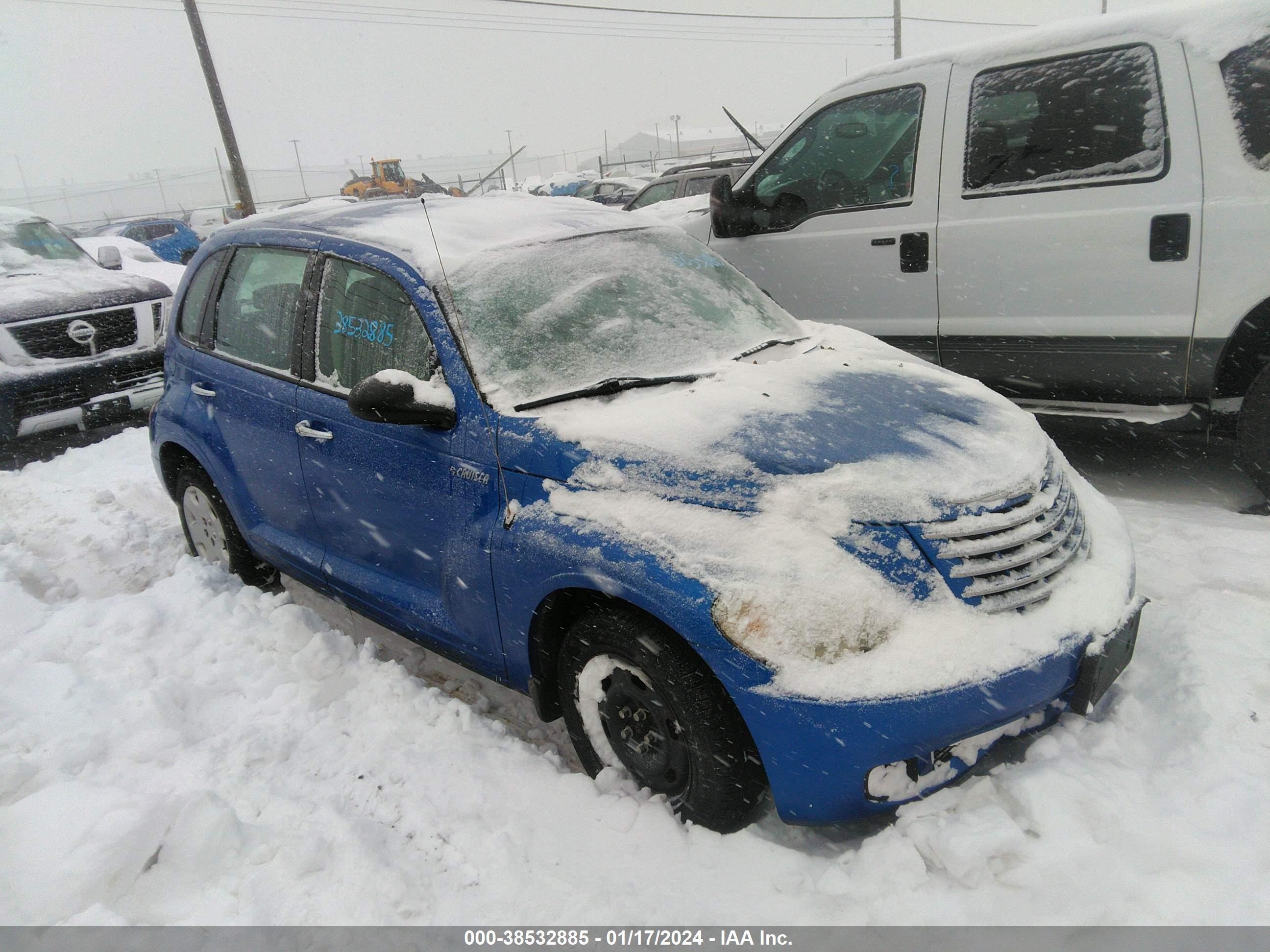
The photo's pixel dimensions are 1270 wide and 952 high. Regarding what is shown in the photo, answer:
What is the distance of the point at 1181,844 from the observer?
211 centimetres

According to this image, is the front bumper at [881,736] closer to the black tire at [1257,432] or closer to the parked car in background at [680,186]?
the black tire at [1257,432]

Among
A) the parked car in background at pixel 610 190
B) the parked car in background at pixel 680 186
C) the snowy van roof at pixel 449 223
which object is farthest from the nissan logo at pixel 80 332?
→ the parked car in background at pixel 610 190

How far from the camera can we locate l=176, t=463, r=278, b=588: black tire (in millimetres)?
4148

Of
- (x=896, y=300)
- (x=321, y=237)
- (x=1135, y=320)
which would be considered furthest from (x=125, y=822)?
(x=1135, y=320)

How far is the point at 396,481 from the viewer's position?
2.96 m

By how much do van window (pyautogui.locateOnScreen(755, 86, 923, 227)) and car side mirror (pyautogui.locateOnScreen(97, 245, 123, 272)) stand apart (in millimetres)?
6800

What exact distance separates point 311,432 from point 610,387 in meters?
1.27

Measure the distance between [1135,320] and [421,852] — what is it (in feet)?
12.7

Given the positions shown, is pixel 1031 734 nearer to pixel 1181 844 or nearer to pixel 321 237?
pixel 1181 844

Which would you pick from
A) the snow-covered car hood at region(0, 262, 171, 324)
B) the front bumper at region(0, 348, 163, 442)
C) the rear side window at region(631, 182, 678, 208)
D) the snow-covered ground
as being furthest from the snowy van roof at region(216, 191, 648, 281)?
the rear side window at region(631, 182, 678, 208)

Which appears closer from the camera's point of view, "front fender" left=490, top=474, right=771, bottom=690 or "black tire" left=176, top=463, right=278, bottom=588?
"front fender" left=490, top=474, right=771, bottom=690

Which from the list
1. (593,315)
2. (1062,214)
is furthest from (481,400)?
(1062,214)

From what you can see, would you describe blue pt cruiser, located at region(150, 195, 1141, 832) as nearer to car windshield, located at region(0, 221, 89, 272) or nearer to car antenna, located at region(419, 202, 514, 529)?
car antenna, located at region(419, 202, 514, 529)
